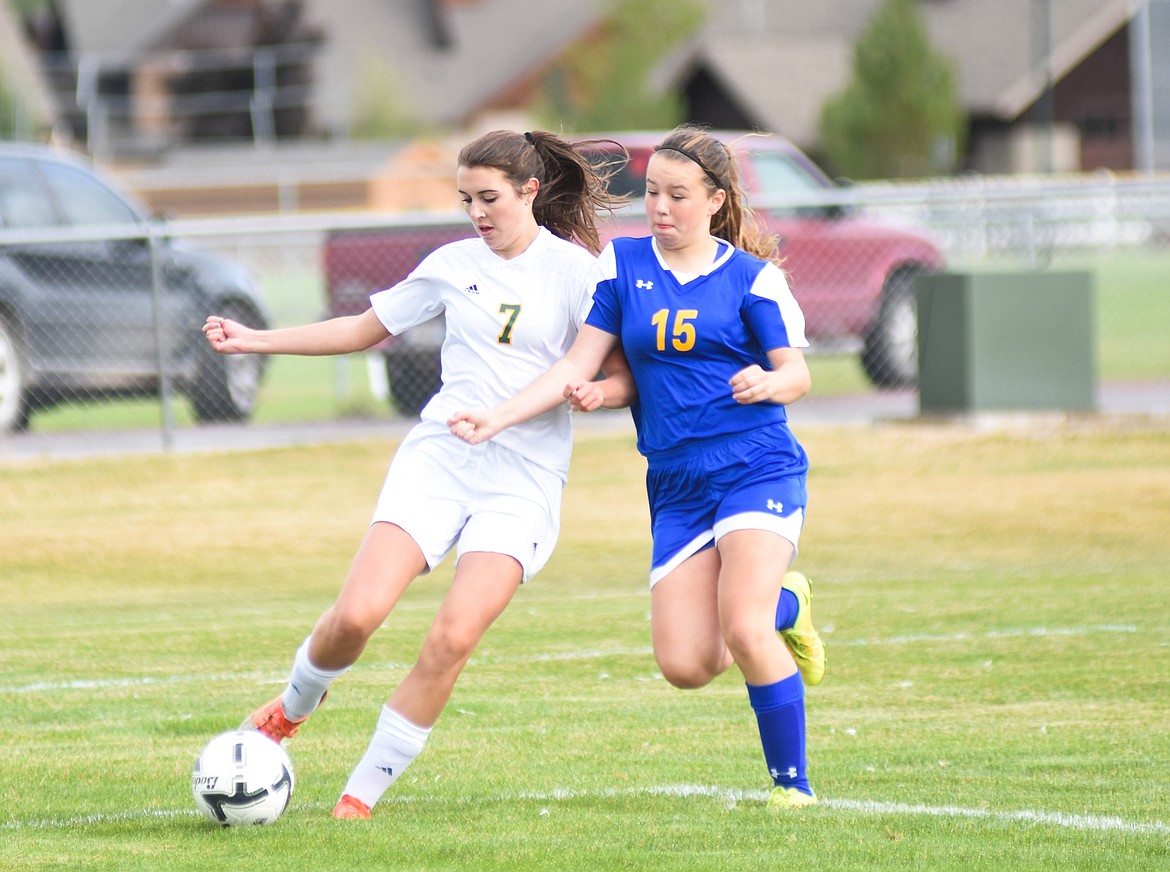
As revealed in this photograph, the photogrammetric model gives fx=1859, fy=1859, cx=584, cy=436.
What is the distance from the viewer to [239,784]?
5098 mm

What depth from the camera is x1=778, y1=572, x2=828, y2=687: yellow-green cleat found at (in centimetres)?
570

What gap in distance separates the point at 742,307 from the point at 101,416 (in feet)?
43.7

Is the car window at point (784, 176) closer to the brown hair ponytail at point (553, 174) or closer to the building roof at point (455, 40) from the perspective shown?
the brown hair ponytail at point (553, 174)

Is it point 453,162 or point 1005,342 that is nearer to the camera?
point 1005,342

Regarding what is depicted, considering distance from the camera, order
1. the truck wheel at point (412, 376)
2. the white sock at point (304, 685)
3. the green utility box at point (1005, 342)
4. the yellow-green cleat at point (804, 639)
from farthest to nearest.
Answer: the truck wheel at point (412, 376) < the green utility box at point (1005, 342) < the yellow-green cleat at point (804, 639) < the white sock at point (304, 685)

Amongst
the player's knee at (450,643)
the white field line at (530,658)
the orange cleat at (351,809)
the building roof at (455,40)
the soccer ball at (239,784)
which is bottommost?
the white field line at (530,658)

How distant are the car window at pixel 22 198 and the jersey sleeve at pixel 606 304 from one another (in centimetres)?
960

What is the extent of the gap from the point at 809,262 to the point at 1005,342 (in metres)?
2.24

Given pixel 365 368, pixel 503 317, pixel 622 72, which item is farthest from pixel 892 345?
pixel 622 72

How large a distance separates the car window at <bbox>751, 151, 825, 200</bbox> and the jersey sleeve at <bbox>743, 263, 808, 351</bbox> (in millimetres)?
11446

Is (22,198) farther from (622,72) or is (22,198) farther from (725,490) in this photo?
(622,72)

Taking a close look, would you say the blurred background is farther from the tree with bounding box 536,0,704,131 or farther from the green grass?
the green grass

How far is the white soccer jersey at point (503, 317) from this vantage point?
17.7 ft

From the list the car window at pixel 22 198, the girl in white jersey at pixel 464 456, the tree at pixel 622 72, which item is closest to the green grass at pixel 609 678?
the girl in white jersey at pixel 464 456
